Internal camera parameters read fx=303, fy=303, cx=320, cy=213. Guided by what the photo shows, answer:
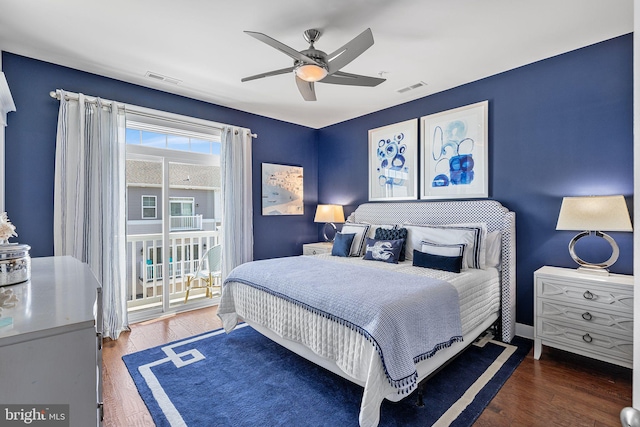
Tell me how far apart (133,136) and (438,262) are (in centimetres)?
353

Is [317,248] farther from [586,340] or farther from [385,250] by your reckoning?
[586,340]

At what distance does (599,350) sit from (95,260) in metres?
4.35

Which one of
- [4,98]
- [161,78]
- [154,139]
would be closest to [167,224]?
[154,139]

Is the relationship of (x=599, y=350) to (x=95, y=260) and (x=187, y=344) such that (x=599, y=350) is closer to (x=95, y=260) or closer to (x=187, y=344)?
(x=187, y=344)

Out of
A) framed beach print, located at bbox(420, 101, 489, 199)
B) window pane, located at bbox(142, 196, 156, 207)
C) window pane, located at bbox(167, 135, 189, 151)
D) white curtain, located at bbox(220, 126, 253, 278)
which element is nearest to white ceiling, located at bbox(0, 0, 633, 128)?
framed beach print, located at bbox(420, 101, 489, 199)

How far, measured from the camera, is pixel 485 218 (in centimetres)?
313

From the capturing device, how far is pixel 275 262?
299 centimetres

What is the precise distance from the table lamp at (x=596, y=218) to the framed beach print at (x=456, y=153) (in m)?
0.87

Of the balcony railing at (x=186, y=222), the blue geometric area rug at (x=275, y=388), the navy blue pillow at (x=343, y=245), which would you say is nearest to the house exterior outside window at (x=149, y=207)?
the balcony railing at (x=186, y=222)

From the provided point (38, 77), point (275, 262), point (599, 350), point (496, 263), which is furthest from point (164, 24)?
point (599, 350)

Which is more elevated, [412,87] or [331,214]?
[412,87]

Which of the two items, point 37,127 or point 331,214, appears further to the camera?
point 331,214

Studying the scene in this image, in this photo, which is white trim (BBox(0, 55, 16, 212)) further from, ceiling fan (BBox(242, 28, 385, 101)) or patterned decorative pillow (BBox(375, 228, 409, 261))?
patterned decorative pillow (BBox(375, 228, 409, 261))

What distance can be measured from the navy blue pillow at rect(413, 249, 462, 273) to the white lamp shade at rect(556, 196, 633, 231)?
2.78 feet
